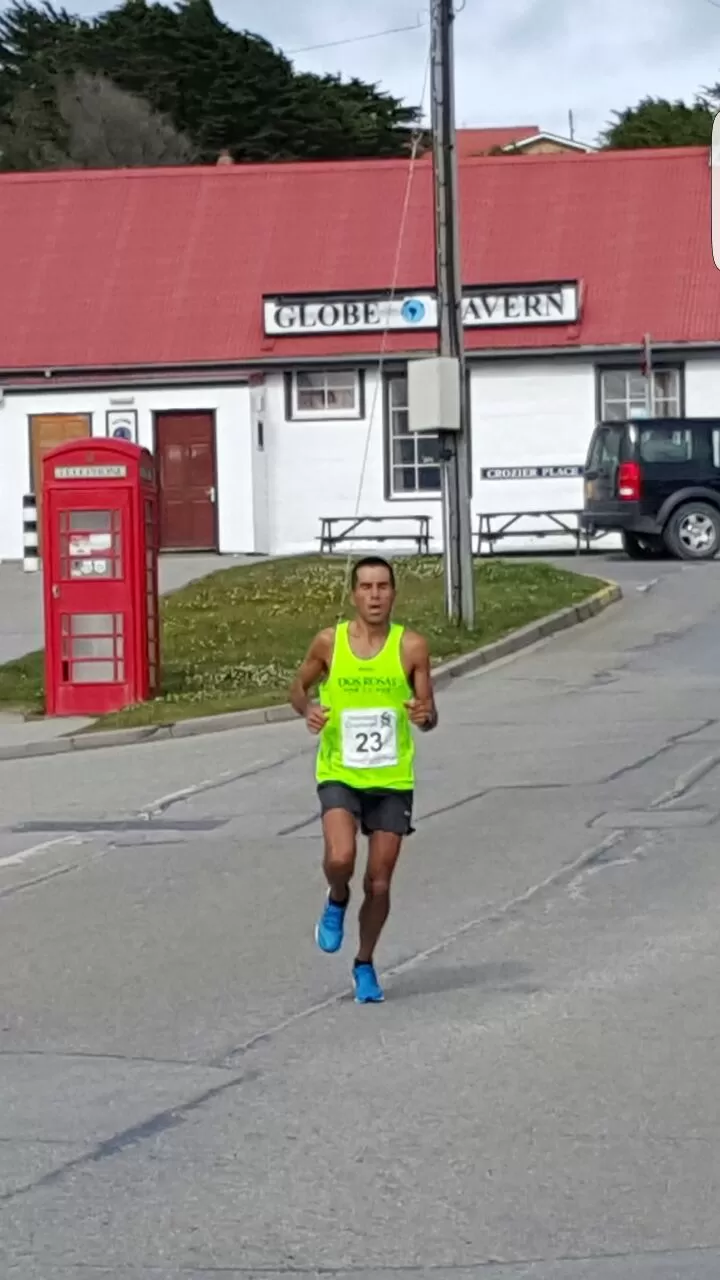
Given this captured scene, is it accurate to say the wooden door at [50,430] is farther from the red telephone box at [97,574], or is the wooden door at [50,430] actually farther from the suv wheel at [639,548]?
the red telephone box at [97,574]

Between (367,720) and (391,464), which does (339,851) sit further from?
(391,464)

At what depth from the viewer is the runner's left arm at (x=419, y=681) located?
9125mm

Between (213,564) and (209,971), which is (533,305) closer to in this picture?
(213,564)

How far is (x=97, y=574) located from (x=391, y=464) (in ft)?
62.3

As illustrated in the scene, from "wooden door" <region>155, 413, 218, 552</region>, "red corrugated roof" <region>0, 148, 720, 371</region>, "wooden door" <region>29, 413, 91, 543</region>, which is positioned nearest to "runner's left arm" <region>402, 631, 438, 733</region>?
"red corrugated roof" <region>0, 148, 720, 371</region>

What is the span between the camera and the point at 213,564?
3641cm

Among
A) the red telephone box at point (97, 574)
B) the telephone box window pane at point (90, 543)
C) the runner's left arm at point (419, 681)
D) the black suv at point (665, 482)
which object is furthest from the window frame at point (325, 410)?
the runner's left arm at point (419, 681)

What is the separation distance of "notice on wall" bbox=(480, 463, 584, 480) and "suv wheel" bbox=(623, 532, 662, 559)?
12.9 feet

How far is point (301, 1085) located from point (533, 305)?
106 feet

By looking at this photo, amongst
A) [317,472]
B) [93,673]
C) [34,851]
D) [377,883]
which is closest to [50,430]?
[317,472]

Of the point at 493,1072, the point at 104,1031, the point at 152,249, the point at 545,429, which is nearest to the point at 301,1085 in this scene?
the point at 493,1072

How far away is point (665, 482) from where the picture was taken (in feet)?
108

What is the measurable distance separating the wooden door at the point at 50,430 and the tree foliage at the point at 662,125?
37.9 m

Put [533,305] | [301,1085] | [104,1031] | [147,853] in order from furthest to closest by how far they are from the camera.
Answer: [533,305]
[147,853]
[104,1031]
[301,1085]
